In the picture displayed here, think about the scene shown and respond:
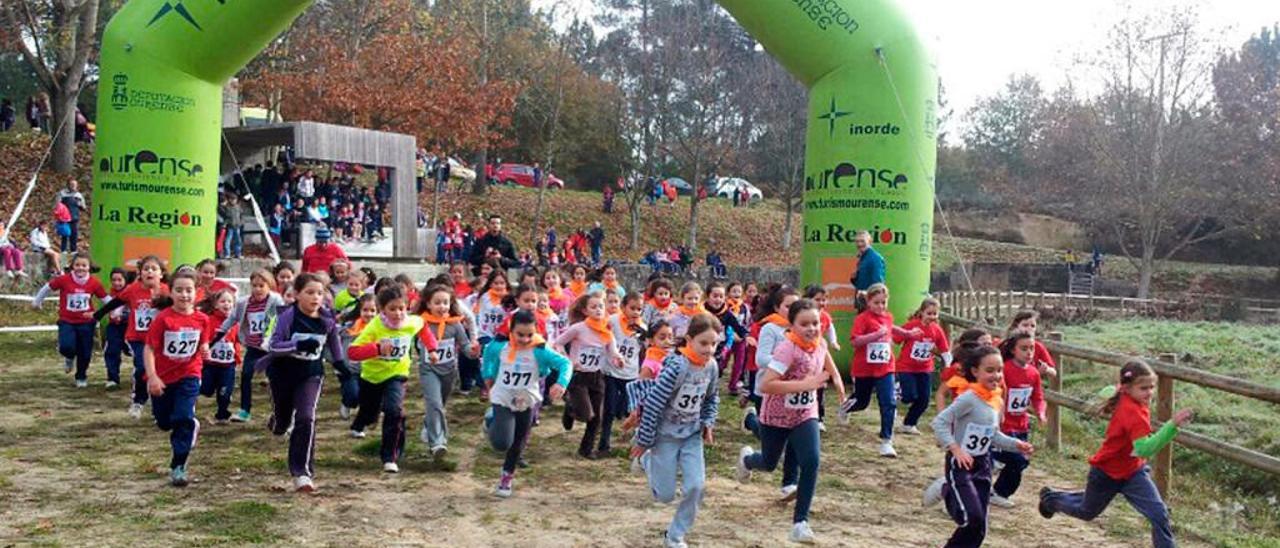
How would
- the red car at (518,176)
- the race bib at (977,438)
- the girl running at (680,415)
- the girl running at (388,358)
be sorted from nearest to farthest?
the race bib at (977,438)
the girl running at (680,415)
the girl running at (388,358)
the red car at (518,176)

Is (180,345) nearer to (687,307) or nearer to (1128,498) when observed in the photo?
(687,307)

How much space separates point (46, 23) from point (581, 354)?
79.8ft

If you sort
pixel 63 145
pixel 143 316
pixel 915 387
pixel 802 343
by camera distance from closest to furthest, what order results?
pixel 802 343
pixel 915 387
pixel 143 316
pixel 63 145

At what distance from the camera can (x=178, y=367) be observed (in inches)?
336

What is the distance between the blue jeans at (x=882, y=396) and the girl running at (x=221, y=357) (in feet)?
18.9

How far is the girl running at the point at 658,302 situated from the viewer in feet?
40.4

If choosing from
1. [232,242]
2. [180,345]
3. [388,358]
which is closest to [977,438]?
[388,358]

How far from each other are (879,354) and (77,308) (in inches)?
347

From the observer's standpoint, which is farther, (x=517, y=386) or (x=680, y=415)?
(x=517, y=386)

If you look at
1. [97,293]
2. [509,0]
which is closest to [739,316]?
[97,293]

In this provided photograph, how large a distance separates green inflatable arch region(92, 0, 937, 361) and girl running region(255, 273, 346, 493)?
24.5 feet

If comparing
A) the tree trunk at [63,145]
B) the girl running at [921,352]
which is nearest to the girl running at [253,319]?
the girl running at [921,352]

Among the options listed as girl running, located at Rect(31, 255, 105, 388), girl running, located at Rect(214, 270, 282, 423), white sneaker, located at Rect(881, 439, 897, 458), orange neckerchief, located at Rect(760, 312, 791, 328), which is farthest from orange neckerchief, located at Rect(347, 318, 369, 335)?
white sneaker, located at Rect(881, 439, 897, 458)

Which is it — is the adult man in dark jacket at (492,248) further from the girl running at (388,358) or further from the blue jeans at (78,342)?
the girl running at (388,358)
